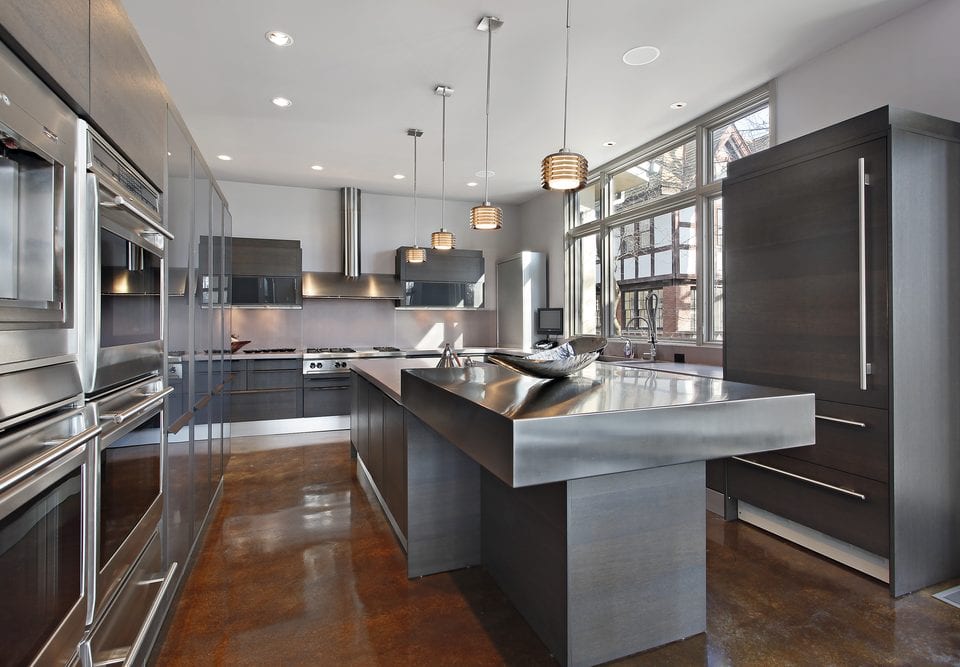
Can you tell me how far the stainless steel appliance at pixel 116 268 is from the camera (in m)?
1.27

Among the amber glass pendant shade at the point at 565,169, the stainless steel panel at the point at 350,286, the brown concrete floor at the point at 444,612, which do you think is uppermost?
the amber glass pendant shade at the point at 565,169

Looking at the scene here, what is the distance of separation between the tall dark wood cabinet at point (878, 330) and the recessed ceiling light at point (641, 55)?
43.4 inches

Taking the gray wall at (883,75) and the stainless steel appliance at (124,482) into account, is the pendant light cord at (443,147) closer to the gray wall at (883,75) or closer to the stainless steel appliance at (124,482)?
the gray wall at (883,75)

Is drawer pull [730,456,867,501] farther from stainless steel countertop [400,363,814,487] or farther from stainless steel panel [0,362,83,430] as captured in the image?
stainless steel panel [0,362,83,430]

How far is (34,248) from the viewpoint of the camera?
105 centimetres

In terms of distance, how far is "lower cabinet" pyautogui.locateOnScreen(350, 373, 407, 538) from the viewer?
2.57m

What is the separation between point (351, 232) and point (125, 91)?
4.75m

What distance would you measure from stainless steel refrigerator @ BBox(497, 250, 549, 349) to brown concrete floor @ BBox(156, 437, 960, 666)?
152 inches

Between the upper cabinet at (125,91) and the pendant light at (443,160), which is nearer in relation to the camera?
the upper cabinet at (125,91)

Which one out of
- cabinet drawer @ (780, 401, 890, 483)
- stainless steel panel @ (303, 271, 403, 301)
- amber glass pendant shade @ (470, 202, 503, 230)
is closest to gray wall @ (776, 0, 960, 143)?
cabinet drawer @ (780, 401, 890, 483)

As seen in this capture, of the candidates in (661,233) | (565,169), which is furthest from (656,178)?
(565,169)

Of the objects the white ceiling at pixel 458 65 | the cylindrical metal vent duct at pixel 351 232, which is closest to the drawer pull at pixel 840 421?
the white ceiling at pixel 458 65

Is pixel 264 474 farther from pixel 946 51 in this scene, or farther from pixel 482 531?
pixel 946 51

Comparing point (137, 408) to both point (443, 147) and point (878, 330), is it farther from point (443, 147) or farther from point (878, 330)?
point (443, 147)
